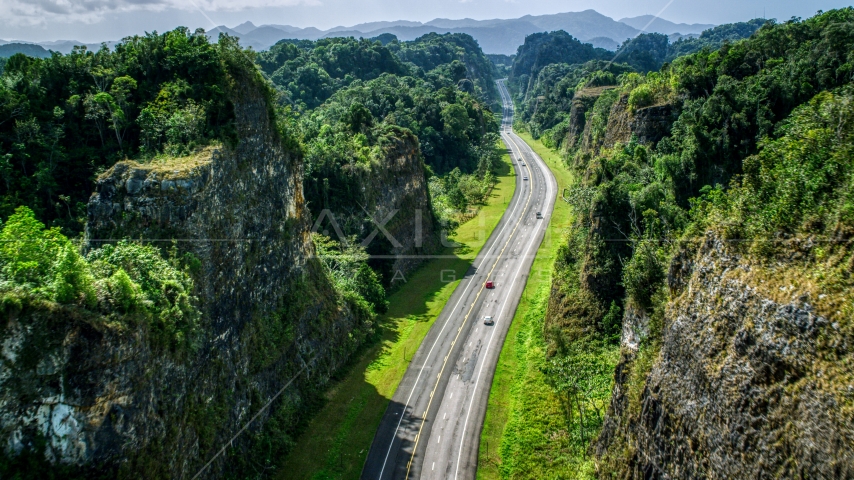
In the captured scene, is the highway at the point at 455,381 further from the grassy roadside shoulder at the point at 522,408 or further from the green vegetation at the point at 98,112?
the green vegetation at the point at 98,112

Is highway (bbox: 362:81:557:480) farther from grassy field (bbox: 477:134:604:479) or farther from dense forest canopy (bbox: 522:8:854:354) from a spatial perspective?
dense forest canopy (bbox: 522:8:854:354)

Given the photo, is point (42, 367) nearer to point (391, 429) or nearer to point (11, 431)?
point (11, 431)

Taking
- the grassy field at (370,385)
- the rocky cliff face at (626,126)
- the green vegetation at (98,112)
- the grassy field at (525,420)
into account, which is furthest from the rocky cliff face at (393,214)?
the rocky cliff face at (626,126)

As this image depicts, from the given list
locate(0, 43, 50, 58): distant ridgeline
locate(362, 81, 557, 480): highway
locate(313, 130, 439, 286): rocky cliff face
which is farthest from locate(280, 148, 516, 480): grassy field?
locate(0, 43, 50, 58): distant ridgeline

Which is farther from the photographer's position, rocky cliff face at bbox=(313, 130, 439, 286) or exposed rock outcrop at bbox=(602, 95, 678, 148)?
exposed rock outcrop at bbox=(602, 95, 678, 148)

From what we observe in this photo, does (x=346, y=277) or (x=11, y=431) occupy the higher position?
(x=11, y=431)

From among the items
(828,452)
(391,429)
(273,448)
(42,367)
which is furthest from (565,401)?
(42,367)
